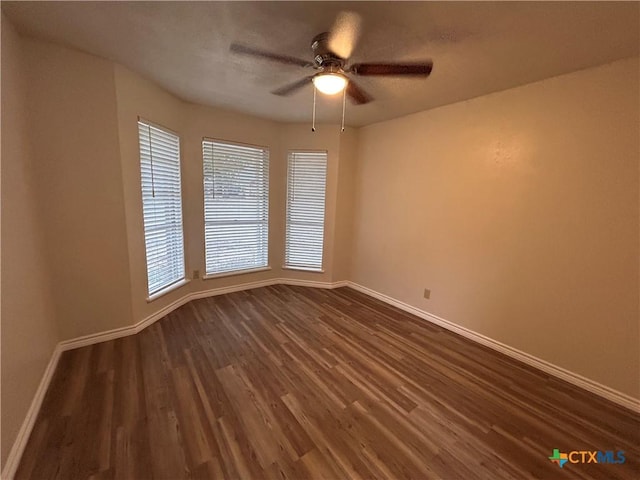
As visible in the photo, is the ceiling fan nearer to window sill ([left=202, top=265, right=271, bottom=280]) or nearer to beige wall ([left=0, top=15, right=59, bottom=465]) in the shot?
beige wall ([left=0, top=15, right=59, bottom=465])

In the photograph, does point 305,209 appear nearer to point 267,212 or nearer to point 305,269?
point 267,212

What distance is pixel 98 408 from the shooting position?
5.56 ft

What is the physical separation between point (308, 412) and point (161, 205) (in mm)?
2547

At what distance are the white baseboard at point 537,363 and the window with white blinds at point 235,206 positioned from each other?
7.59ft

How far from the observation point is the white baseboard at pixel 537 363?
192 cm

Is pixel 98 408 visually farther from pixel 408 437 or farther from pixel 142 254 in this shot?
pixel 408 437

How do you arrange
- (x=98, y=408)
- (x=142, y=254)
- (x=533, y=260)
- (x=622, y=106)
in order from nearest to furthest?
1. (x=98, y=408)
2. (x=622, y=106)
3. (x=533, y=260)
4. (x=142, y=254)

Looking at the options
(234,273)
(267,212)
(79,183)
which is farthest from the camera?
(267,212)

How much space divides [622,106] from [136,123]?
3.92 m

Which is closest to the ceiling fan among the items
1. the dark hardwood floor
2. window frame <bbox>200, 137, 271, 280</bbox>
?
window frame <bbox>200, 137, 271, 280</bbox>

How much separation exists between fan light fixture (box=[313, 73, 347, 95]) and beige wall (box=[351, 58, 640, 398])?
5.34 ft

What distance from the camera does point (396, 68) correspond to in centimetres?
165

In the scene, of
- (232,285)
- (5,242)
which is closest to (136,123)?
(5,242)

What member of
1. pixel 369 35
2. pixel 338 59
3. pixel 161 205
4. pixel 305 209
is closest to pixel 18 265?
pixel 161 205
